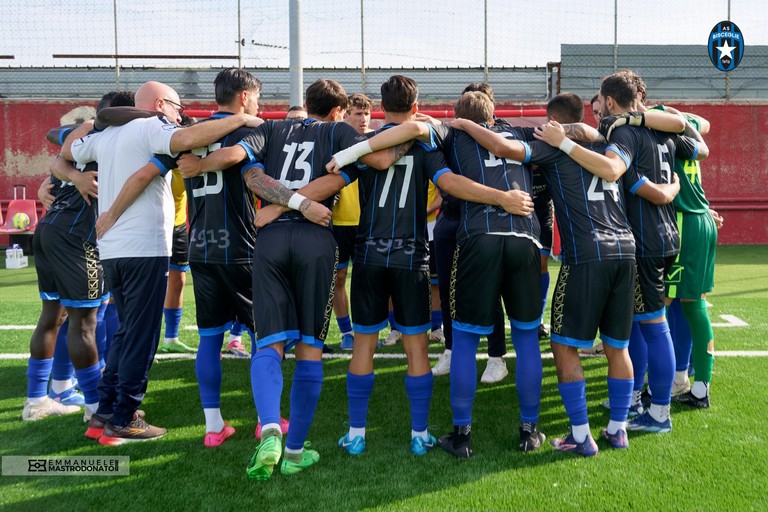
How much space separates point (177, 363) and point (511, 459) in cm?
305

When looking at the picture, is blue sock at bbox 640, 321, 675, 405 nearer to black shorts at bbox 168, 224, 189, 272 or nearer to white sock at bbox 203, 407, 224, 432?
white sock at bbox 203, 407, 224, 432

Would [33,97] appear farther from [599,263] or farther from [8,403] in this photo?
[599,263]

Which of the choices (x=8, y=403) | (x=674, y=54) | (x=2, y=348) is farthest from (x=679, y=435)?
(x=674, y=54)

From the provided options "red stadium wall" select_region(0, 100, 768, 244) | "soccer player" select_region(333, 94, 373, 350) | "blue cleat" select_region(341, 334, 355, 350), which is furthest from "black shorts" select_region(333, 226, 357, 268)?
"red stadium wall" select_region(0, 100, 768, 244)

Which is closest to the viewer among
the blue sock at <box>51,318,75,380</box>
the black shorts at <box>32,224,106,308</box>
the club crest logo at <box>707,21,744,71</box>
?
the black shorts at <box>32,224,106,308</box>

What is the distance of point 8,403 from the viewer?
4383mm

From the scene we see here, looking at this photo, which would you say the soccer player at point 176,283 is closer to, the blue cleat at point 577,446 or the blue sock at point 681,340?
the blue cleat at point 577,446

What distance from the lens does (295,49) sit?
8359 mm

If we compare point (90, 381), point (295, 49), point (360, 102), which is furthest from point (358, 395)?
point (295, 49)

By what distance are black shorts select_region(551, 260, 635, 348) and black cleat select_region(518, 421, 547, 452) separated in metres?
0.48

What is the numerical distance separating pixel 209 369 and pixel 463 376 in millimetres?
1379

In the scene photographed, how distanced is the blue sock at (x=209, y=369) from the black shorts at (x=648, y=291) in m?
2.34

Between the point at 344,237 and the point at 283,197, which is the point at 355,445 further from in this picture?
the point at 344,237

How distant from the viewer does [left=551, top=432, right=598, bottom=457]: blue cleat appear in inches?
134
